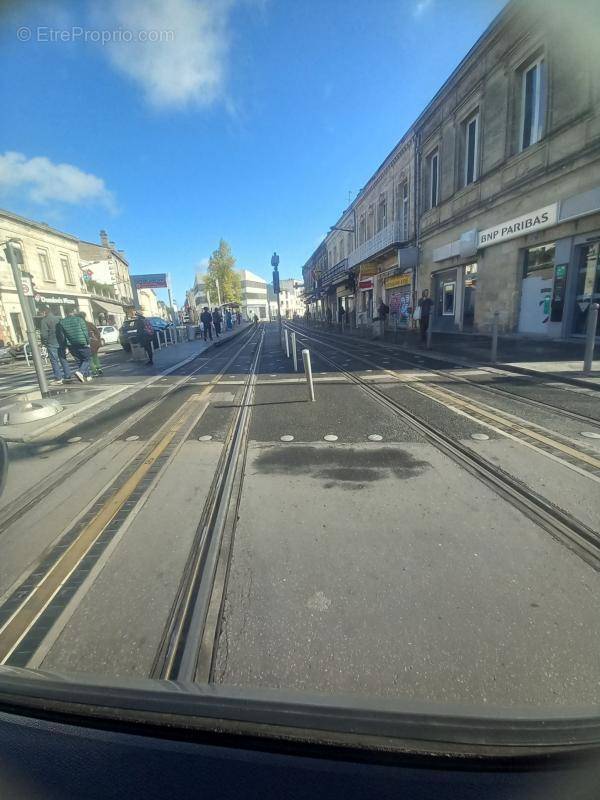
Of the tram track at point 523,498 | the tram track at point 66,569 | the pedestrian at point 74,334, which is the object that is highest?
the pedestrian at point 74,334

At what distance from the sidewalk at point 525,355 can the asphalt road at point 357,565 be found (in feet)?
9.08

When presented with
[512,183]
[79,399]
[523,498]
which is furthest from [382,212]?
[523,498]

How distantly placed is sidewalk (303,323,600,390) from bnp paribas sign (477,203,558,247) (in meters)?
3.61

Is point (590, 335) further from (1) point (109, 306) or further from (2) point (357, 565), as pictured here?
(1) point (109, 306)

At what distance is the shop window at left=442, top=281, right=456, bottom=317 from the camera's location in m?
16.9

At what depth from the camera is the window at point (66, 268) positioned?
1214 inches

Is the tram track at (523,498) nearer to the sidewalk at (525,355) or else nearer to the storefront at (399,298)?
the sidewalk at (525,355)

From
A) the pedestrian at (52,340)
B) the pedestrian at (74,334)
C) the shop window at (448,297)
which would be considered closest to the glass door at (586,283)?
the shop window at (448,297)

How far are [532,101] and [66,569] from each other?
1744 centimetres

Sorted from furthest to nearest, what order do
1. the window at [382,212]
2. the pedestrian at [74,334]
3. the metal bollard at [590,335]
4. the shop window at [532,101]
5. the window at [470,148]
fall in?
the window at [382,212], the window at [470,148], the shop window at [532,101], the pedestrian at [74,334], the metal bollard at [590,335]

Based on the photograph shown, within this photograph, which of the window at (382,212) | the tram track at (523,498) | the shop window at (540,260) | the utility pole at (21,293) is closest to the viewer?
the tram track at (523,498)

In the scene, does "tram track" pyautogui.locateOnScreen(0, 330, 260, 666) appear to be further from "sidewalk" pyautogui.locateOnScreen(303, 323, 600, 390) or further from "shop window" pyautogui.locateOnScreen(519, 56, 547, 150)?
"shop window" pyautogui.locateOnScreen(519, 56, 547, 150)

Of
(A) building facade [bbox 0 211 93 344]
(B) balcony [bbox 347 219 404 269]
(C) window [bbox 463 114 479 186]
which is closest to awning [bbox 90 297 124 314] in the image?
(A) building facade [bbox 0 211 93 344]

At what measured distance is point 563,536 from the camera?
2.43 m
